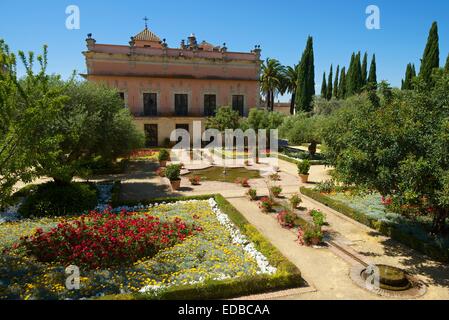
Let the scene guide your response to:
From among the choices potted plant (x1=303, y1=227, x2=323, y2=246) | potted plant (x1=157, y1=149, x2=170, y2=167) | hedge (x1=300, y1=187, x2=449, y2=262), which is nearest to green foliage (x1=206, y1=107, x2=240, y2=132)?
potted plant (x1=157, y1=149, x2=170, y2=167)

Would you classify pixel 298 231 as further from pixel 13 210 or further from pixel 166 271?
pixel 13 210

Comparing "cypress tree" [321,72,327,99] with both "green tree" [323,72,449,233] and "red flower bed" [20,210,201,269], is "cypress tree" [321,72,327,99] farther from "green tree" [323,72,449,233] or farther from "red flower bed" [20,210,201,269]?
"red flower bed" [20,210,201,269]

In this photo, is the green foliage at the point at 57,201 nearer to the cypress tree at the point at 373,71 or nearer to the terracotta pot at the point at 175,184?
the terracotta pot at the point at 175,184

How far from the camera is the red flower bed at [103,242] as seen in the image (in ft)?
25.5

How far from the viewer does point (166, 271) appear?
24.5ft

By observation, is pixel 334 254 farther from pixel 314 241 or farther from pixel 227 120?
pixel 227 120

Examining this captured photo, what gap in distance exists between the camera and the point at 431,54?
31000 millimetres

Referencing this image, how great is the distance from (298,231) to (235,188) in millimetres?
6355

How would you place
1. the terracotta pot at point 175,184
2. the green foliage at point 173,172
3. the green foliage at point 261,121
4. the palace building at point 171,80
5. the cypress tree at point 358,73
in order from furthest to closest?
the cypress tree at point 358,73 < the palace building at point 171,80 < the green foliage at point 261,121 < the terracotta pot at point 175,184 < the green foliage at point 173,172

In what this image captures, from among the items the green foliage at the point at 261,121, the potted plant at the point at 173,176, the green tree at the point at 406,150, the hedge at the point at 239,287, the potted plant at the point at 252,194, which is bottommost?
the hedge at the point at 239,287

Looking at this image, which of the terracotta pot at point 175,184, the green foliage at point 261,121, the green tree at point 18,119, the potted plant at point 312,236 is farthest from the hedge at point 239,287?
the green foliage at point 261,121

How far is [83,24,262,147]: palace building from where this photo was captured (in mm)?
30609

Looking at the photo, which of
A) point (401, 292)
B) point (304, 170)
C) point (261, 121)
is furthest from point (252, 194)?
point (261, 121)

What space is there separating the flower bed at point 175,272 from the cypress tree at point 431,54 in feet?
101
